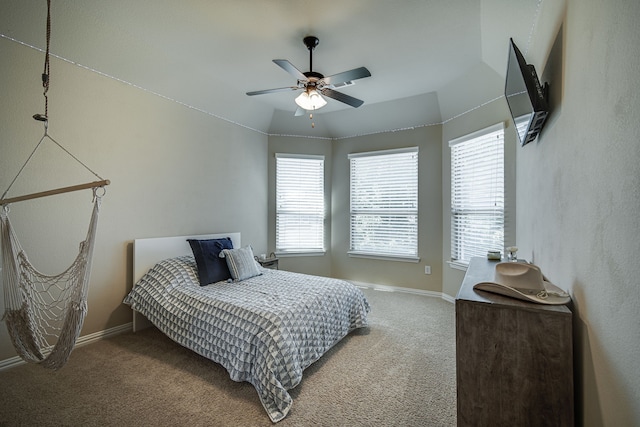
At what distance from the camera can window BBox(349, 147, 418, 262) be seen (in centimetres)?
457

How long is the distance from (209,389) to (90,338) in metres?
1.62

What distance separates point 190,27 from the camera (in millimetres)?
2568

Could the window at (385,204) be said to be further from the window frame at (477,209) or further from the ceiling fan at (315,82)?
the ceiling fan at (315,82)

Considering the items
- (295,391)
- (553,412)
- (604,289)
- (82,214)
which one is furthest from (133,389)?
(604,289)

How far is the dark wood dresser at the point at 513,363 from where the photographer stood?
122 cm

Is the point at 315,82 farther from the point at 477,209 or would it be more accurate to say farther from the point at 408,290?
the point at 408,290

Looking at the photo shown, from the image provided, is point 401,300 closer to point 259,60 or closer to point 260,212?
point 260,212

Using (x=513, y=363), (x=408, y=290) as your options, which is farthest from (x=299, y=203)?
(x=513, y=363)

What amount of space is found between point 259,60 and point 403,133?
2536 mm

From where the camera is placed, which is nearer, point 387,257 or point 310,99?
point 310,99

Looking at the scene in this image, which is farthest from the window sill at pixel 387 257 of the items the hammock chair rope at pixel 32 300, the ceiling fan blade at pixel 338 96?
the hammock chair rope at pixel 32 300

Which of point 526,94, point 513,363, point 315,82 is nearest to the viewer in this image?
point 513,363

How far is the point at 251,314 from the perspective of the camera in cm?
221

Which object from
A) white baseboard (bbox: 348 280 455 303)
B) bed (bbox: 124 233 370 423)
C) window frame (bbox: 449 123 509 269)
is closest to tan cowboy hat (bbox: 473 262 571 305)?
bed (bbox: 124 233 370 423)
